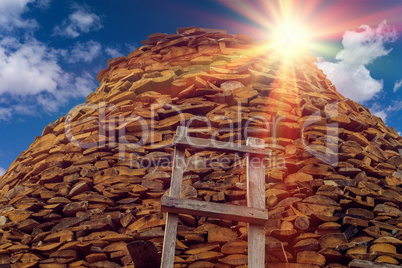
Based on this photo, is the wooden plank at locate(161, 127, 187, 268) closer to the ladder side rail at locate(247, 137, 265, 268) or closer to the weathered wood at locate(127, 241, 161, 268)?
the weathered wood at locate(127, 241, 161, 268)

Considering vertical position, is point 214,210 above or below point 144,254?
above

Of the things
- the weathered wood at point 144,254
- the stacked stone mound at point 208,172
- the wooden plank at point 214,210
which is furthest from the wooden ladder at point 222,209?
the stacked stone mound at point 208,172

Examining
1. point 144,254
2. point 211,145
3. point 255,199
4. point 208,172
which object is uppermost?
point 208,172

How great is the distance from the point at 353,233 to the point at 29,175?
587 centimetres

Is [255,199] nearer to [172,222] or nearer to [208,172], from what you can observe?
[172,222]

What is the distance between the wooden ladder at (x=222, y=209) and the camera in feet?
12.0

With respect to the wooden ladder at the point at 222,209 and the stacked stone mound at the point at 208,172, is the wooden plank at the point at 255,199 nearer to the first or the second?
the wooden ladder at the point at 222,209

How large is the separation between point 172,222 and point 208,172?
234cm

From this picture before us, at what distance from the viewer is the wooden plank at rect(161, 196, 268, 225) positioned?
3764 mm

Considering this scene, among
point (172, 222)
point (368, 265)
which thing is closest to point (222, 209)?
point (172, 222)

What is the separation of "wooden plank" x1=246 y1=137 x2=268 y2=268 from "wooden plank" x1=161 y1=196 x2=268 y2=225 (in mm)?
106

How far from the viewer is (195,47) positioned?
10398 mm

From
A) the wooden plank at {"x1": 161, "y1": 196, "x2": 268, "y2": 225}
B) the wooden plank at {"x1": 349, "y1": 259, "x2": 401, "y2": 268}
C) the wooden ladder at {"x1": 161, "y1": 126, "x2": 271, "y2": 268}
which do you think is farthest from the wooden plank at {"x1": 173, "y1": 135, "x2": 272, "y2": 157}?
the wooden plank at {"x1": 349, "y1": 259, "x2": 401, "y2": 268}

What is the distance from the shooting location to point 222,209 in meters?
3.84
